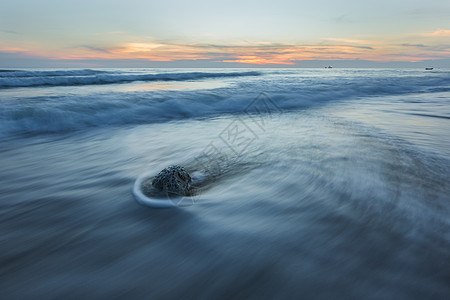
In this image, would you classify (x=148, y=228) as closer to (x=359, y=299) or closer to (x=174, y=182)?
(x=174, y=182)

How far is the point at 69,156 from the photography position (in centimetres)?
393

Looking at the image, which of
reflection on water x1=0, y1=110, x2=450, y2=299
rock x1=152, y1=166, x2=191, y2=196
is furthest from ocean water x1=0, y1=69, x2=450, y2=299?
rock x1=152, y1=166, x2=191, y2=196

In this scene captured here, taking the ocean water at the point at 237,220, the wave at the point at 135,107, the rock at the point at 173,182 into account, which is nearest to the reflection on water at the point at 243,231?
the ocean water at the point at 237,220

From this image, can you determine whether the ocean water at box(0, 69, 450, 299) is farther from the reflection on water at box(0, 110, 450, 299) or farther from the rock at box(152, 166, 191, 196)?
the rock at box(152, 166, 191, 196)

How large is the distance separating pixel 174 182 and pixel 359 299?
1.66 meters

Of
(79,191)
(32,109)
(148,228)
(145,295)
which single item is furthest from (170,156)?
(32,109)

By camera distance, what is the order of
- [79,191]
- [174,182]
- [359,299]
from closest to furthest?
[359,299], [174,182], [79,191]

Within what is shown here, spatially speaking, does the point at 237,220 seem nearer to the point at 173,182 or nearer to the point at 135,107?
the point at 173,182

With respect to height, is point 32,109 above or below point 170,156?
above

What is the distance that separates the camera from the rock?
2.37m

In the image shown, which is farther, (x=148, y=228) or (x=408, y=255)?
(x=148, y=228)

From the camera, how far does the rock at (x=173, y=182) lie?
7.76ft

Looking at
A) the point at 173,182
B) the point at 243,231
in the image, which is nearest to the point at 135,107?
the point at 173,182

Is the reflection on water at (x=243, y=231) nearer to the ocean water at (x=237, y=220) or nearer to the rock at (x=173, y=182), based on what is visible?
the ocean water at (x=237, y=220)
